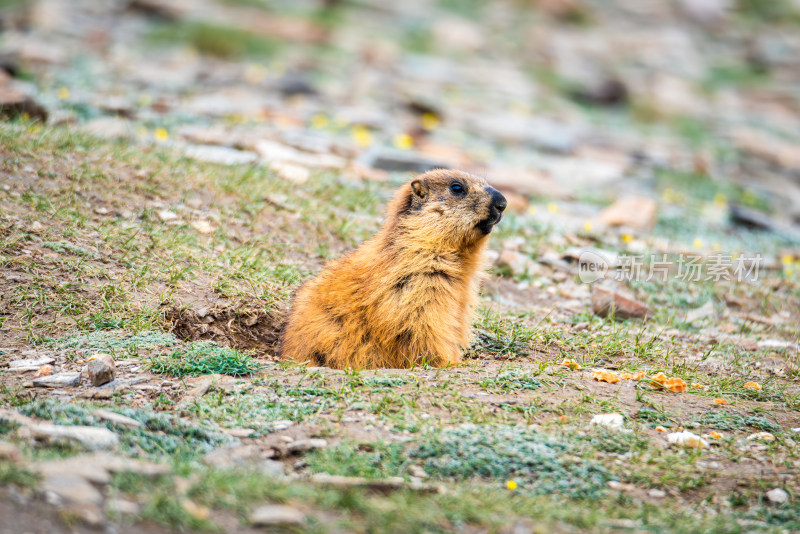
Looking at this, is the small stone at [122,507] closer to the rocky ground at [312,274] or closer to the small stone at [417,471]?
the rocky ground at [312,274]

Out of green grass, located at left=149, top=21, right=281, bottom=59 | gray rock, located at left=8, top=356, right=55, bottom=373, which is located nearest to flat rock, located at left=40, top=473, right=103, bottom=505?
gray rock, located at left=8, top=356, right=55, bottom=373

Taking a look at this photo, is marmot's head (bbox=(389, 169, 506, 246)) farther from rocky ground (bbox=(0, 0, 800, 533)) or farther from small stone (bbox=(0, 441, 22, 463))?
small stone (bbox=(0, 441, 22, 463))

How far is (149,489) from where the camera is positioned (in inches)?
113

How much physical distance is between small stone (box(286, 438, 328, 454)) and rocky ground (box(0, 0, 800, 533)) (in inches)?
0.5

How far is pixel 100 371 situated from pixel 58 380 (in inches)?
9.4

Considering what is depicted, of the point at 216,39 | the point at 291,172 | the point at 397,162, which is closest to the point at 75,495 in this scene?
the point at 291,172

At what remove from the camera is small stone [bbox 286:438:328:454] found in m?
3.59

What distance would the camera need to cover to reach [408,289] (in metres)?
5.02

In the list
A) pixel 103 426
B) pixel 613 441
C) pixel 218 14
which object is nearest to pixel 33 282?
pixel 103 426

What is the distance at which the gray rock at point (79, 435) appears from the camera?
326 cm

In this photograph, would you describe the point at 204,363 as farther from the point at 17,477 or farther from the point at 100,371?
the point at 17,477

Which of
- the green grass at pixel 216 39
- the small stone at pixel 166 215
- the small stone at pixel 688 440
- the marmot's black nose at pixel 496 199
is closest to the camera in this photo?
the small stone at pixel 688 440

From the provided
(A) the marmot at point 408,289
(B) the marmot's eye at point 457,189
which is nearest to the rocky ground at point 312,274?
(A) the marmot at point 408,289

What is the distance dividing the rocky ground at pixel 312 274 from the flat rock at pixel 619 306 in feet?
0.11
